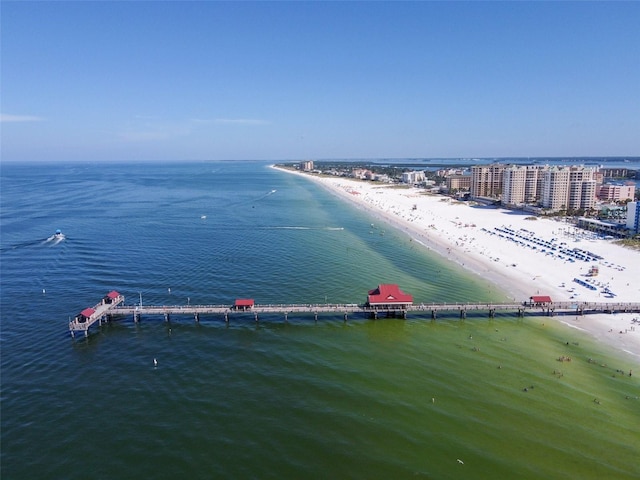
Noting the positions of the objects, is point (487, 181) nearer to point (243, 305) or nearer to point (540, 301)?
point (540, 301)

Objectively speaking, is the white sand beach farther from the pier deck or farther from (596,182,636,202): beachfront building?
(596,182,636,202): beachfront building

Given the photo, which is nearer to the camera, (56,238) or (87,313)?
(87,313)

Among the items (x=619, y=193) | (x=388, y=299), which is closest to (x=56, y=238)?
(x=388, y=299)

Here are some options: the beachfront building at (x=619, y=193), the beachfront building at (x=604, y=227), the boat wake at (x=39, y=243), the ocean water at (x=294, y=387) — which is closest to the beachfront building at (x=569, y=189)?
the beachfront building at (x=619, y=193)

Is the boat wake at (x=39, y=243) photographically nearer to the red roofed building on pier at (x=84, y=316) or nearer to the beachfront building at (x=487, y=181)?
the red roofed building on pier at (x=84, y=316)

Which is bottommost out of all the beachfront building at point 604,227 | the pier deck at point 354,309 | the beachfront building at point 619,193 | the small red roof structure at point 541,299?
the pier deck at point 354,309

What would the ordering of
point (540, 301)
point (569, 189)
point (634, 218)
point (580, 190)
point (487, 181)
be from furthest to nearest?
point (487, 181) → point (569, 189) → point (580, 190) → point (634, 218) → point (540, 301)
